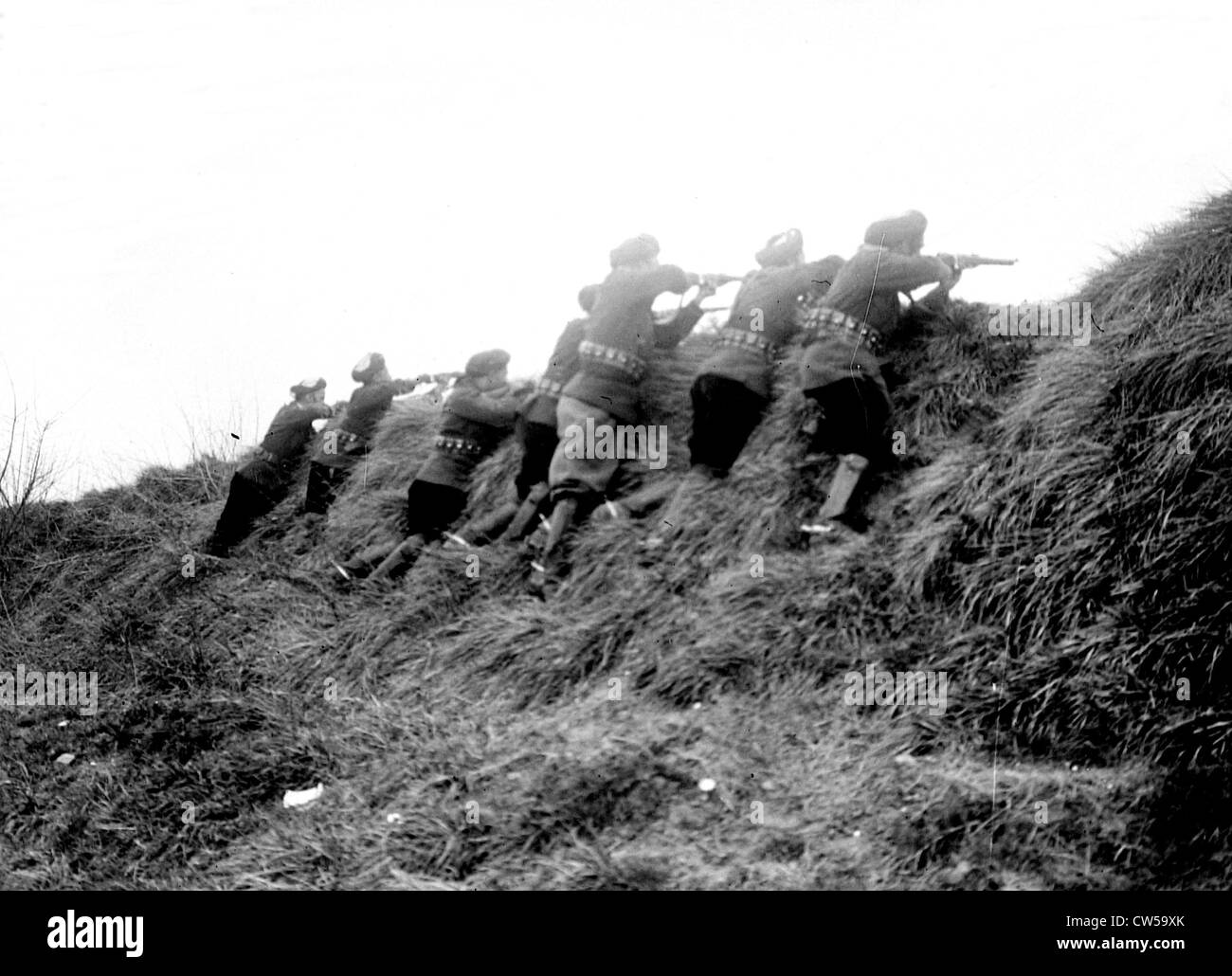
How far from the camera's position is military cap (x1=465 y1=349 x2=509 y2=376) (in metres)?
9.05

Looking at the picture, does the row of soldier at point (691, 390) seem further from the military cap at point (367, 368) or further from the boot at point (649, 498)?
the military cap at point (367, 368)

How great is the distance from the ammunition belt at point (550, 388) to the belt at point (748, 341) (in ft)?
4.70

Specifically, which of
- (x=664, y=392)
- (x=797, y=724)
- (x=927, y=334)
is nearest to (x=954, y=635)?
(x=797, y=724)

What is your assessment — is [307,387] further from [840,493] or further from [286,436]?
[840,493]

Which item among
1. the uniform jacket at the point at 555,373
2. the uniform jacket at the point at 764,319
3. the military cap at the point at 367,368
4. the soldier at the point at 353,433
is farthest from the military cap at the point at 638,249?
the military cap at the point at 367,368

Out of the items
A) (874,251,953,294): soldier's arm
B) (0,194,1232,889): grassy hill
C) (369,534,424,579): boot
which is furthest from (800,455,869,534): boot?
(369,534,424,579): boot

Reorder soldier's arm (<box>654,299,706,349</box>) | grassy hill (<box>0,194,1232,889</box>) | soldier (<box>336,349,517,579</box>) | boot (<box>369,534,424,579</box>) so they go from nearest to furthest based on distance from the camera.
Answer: grassy hill (<box>0,194,1232,889</box>) < soldier's arm (<box>654,299,706,349</box>) < boot (<box>369,534,424,579</box>) < soldier (<box>336,349,517,579</box>)

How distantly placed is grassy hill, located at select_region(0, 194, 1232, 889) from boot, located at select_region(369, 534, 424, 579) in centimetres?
30

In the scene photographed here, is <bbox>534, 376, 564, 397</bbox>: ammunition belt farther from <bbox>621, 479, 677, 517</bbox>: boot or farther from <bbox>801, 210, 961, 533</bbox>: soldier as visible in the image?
<bbox>801, 210, 961, 533</bbox>: soldier

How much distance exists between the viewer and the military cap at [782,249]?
7.57 metres

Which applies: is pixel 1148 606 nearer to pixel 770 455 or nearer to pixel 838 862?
pixel 838 862

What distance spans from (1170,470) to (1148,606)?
75 centimetres

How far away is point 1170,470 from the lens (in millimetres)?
4859

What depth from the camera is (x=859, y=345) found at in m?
6.48
